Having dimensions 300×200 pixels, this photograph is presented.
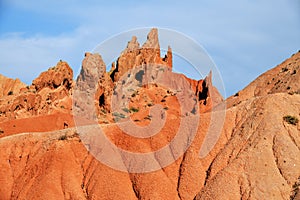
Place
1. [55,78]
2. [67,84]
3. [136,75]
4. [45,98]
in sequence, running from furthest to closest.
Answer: [136,75], [67,84], [55,78], [45,98]

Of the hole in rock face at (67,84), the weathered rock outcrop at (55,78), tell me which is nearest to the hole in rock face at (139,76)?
the weathered rock outcrop at (55,78)

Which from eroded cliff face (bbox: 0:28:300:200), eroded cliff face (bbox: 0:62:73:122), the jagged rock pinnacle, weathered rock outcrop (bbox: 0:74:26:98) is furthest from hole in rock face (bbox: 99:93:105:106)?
weathered rock outcrop (bbox: 0:74:26:98)

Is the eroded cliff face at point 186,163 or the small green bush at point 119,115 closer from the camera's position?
the eroded cliff face at point 186,163

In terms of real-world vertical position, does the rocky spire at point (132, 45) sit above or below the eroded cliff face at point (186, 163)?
above

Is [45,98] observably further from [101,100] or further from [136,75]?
[136,75]

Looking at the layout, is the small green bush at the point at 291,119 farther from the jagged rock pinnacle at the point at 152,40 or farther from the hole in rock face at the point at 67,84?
the jagged rock pinnacle at the point at 152,40

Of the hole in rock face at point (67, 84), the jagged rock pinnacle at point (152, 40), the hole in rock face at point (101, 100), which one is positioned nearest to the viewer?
the hole in rock face at point (101, 100)

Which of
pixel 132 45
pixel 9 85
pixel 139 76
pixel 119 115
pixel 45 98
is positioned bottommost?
pixel 119 115

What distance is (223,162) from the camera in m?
57.1

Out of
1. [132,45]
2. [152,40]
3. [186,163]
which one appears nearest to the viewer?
[186,163]

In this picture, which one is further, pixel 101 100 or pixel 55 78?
pixel 101 100

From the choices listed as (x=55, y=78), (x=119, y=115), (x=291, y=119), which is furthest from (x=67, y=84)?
(x=291, y=119)

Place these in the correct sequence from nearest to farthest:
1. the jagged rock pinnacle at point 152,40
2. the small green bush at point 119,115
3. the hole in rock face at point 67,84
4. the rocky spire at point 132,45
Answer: the small green bush at point 119,115, the hole in rock face at point 67,84, the rocky spire at point 132,45, the jagged rock pinnacle at point 152,40

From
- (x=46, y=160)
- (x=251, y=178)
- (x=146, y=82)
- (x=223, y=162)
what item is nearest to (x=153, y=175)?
(x=223, y=162)
